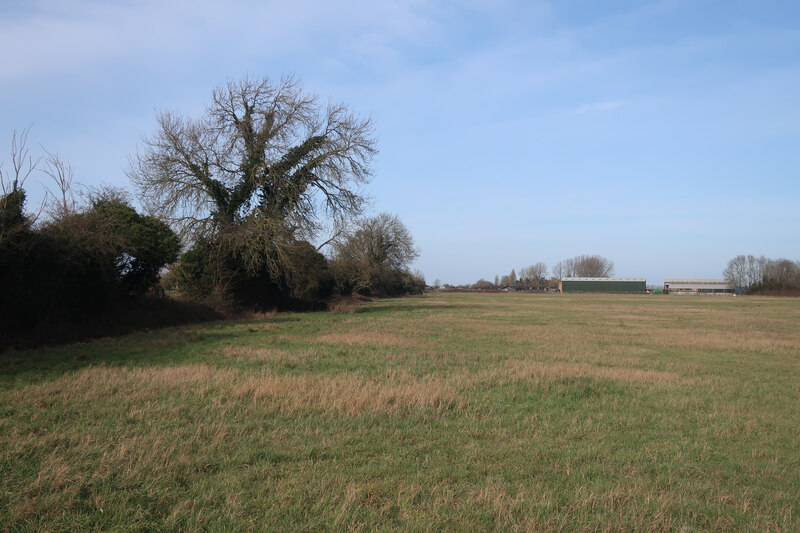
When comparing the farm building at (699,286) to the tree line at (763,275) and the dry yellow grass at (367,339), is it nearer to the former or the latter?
the tree line at (763,275)

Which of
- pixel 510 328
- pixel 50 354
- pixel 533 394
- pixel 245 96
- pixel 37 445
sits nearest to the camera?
pixel 37 445

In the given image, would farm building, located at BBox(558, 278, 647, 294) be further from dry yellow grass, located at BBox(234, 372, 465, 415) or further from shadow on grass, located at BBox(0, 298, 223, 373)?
dry yellow grass, located at BBox(234, 372, 465, 415)

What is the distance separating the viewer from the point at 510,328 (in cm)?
2448

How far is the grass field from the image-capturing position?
4527 millimetres

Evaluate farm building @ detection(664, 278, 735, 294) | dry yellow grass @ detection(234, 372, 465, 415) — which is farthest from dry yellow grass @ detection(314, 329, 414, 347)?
farm building @ detection(664, 278, 735, 294)

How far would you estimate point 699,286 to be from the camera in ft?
518

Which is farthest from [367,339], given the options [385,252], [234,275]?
[385,252]

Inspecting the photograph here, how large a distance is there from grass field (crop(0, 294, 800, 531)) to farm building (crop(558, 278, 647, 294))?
137m

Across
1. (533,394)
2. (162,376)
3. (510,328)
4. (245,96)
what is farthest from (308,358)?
(245,96)

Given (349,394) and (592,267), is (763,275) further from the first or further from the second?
(349,394)

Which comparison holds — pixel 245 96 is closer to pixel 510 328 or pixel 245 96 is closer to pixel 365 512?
pixel 510 328

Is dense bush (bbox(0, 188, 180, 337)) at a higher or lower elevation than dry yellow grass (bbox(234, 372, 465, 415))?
higher

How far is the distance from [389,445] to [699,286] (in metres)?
177

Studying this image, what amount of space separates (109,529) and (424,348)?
12.4 m
